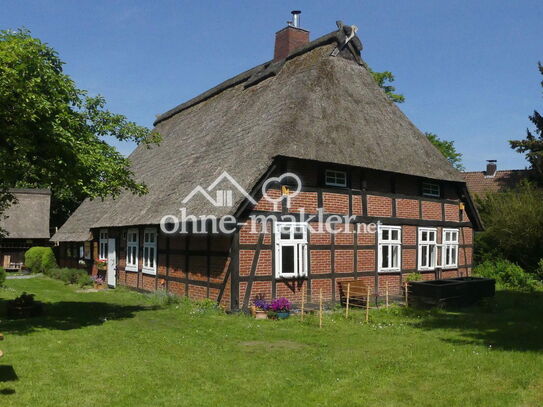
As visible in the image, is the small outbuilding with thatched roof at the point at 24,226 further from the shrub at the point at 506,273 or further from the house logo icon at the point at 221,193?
the shrub at the point at 506,273

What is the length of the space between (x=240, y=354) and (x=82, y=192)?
5391mm

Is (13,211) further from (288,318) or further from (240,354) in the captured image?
(240,354)

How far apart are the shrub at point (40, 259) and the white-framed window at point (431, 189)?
67.7ft

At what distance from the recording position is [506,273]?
70.1 feet

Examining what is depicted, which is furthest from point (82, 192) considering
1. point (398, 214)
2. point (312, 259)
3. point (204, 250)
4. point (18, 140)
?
point (398, 214)

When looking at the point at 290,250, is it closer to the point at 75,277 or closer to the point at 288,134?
the point at 288,134

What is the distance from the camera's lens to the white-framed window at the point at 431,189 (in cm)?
1783

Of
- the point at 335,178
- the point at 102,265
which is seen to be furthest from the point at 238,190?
the point at 102,265

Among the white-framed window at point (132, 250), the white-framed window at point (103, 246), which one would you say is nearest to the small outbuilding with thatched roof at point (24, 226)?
the white-framed window at point (103, 246)

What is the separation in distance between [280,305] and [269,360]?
4.28 metres

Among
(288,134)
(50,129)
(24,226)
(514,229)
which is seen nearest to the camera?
(50,129)

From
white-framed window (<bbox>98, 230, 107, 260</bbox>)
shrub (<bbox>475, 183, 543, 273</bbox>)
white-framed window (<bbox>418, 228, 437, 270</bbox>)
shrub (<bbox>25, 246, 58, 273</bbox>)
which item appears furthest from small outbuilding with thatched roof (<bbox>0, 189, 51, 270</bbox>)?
shrub (<bbox>475, 183, 543, 273</bbox>)

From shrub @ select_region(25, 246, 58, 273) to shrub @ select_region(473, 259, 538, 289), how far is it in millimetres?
22092

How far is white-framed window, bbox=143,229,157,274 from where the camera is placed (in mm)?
17219
